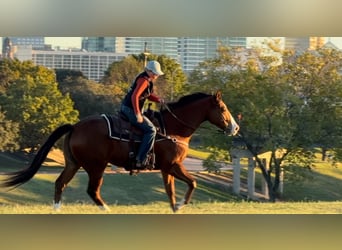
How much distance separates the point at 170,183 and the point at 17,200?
4.53ft

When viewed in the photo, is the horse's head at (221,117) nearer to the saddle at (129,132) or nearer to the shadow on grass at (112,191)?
the saddle at (129,132)

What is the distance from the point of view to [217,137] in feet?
22.6

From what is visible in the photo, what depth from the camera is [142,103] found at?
21.8 feet

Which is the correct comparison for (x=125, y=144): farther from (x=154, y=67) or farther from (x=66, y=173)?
(x=154, y=67)

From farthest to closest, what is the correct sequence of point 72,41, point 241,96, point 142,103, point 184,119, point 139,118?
point 241,96, point 72,41, point 184,119, point 142,103, point 139,118

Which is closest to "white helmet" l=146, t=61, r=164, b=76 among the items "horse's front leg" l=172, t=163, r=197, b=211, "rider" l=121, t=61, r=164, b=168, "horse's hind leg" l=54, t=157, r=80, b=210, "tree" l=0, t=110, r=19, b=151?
"rider" l=121, t=61, r=164, b=168

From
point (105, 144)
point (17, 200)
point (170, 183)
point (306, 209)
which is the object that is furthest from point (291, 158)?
point (17, 200)

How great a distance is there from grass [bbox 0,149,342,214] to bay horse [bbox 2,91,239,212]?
8cm

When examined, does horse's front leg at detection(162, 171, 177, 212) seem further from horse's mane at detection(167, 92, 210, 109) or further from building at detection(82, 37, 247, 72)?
building at detection(82, 37, 247, 72)

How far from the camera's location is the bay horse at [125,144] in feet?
21.9

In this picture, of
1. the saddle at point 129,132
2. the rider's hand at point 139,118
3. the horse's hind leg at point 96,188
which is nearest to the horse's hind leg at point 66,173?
the horse's hind leg at point 96,188

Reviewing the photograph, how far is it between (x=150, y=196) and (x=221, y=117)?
0.97 meters

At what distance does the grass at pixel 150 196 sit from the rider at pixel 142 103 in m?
0.33

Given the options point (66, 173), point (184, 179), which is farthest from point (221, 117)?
point (66, 173)
